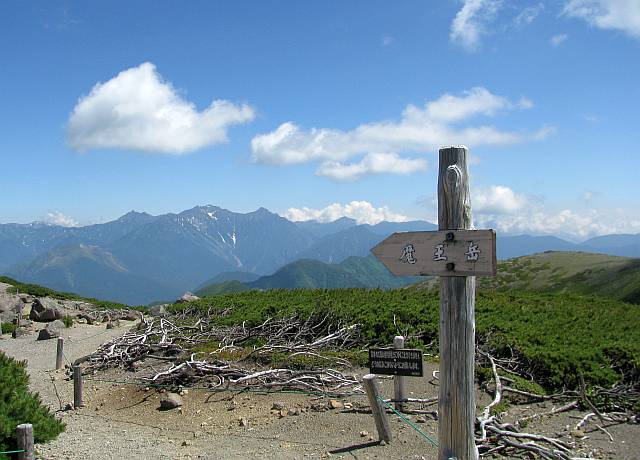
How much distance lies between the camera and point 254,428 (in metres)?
9.47

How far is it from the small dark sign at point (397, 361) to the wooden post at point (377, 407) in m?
0.17

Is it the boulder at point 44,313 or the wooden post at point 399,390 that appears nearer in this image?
the wooden post at point 399,390

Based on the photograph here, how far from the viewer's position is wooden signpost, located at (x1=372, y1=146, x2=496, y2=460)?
18.0ft

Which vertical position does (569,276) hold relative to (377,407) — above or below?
above

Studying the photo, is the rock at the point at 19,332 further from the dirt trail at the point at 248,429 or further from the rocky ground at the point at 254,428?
the dirt trail at the point at 248,429

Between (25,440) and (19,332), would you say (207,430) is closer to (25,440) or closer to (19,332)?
(25,440)

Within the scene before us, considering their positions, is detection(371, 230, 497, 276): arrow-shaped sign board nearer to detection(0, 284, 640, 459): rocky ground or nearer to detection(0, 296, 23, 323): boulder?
detection(0, 284, 640, 459): rocky ground

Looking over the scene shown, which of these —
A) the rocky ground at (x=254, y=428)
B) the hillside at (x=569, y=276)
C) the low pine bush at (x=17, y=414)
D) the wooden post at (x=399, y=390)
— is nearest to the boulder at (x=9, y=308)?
the rocky ground at (x=254, y=428)

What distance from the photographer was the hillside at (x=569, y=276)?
45031mm

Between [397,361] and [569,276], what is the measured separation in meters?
49.6

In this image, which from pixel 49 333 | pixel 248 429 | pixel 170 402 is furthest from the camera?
pixel 49 333

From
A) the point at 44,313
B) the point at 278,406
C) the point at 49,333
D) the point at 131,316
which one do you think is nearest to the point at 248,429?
the point at 278,406

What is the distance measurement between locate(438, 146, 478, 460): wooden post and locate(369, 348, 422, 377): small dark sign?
188 cm

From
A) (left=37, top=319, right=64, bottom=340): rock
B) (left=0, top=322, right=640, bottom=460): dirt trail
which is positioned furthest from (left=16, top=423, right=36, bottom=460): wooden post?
Answer: (left=37, top=319, right=64, bottom=340): rock
